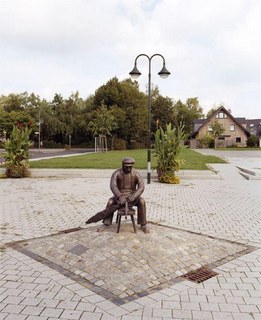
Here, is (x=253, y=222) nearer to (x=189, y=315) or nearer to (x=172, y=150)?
(x=189, y=315)

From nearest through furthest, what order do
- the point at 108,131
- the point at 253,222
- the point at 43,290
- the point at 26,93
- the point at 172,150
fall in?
the point at 43,290 → the point at 253,222 → the point at 172,150 → the point at 108,131 → the point at 26,93

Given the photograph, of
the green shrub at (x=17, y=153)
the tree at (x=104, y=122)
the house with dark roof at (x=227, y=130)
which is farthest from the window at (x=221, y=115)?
the green shrub at (x=17, y=153)

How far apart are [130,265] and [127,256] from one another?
22 centimetres

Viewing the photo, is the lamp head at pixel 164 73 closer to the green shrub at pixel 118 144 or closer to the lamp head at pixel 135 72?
the lamp head at pixel 135 72

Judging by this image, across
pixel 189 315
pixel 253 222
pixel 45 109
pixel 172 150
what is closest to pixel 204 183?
pixel 172 150

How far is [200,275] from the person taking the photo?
4738 mm

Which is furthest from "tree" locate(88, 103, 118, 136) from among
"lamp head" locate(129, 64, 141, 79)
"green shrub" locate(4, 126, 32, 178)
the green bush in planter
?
"lamp head" locate(129, 64, 141, 79)

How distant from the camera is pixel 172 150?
48.5 feet

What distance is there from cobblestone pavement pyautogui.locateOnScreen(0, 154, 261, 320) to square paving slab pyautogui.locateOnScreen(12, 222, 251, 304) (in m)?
0.02

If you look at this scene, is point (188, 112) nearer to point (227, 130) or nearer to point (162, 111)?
point (162, 111)

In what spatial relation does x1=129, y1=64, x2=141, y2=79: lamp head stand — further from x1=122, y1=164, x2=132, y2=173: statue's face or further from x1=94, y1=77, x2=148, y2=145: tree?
x1=94, y1=77, x2=148, y2=145: tree

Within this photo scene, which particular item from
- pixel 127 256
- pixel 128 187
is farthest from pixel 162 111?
pixel 127 256

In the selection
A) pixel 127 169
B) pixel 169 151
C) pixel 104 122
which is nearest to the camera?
pixel 127 169

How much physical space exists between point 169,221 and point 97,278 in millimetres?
3685
